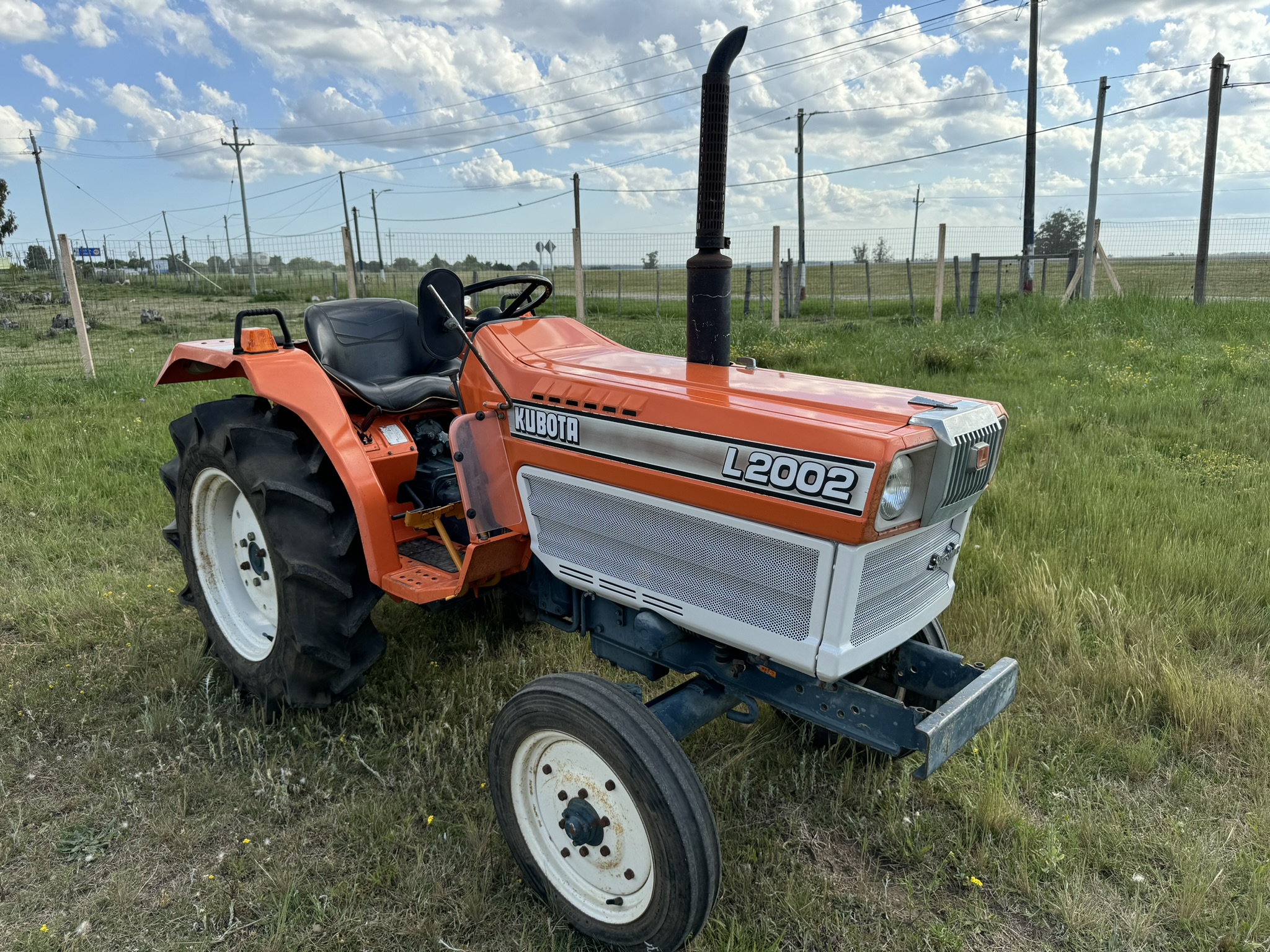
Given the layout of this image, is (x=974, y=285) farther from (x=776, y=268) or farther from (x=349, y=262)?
(x=349, y=262)

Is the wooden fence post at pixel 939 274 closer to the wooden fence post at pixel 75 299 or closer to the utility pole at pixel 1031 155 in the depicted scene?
the utility pole at pixel 1031 155

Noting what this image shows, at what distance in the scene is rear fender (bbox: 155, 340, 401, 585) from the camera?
2.64 meters

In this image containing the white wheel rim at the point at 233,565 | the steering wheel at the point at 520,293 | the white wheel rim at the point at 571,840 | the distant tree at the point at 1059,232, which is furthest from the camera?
the distant tree at the point at 1059,232

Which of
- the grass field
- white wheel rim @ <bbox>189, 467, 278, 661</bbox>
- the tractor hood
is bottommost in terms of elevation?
the grass field

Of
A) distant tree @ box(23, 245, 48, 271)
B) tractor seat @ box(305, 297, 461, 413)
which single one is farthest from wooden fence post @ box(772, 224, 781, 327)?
distant tree @ box(23, 245, 48, 271)

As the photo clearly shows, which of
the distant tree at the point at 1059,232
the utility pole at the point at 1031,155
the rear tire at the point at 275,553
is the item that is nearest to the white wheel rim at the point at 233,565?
the rear tire at the point at 275,553

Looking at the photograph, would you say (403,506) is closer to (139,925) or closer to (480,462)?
(480,462)

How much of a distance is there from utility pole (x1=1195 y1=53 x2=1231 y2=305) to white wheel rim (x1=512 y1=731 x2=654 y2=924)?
1266cm

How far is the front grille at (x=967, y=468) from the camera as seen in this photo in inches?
73.0

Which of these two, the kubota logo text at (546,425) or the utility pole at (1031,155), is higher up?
the utility pole at (1031,155)

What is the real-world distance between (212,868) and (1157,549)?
403 cm

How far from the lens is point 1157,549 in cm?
394

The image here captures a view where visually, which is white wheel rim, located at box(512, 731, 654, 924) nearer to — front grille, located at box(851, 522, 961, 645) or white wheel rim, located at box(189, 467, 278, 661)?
front grille, located at box(851, 522, 961, 645)

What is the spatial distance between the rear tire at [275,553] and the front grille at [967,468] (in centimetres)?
181
